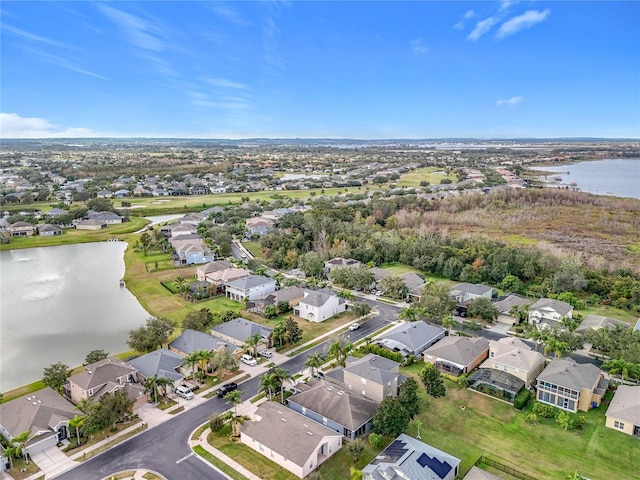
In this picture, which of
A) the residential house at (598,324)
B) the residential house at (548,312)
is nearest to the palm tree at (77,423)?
the residential house at (548,312)

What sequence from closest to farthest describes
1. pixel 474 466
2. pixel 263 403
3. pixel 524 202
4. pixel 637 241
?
pixel 474 466, pixel 263 403, pixel 637 241, pixel 524 202

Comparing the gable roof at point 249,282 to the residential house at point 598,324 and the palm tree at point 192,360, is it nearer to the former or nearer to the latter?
the palm tree at point 192,360

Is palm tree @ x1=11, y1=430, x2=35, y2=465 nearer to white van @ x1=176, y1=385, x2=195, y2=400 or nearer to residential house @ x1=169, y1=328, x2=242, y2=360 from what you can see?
white van @ x1=176, y1=385, x2=195, y2=400

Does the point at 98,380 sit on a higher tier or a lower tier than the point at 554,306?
higher

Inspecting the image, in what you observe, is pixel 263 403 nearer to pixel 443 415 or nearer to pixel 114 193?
pixel 443 415

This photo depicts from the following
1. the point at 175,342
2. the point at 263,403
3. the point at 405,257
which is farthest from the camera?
the point at 405,257

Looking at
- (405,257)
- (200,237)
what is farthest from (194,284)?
(405,257)

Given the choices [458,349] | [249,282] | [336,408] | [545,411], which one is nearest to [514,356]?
[458,349]

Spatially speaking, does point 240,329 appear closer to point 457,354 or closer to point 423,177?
point 457,354
